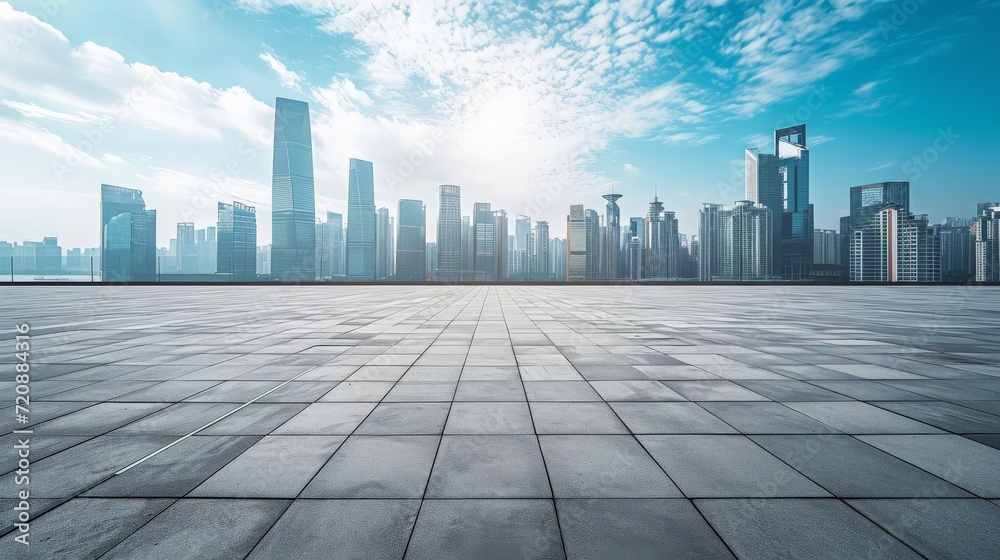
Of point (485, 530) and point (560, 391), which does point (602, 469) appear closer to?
point (485, 530)

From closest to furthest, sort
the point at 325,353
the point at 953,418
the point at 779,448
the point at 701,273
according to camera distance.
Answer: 1. the point at 779,448
2. the point at 953,418
3. the point at 325,353
4. the point at 701,273

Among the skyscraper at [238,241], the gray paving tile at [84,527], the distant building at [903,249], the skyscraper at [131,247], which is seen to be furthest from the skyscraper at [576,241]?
the gray paving tile at [84,527]

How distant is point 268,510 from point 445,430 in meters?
1.77

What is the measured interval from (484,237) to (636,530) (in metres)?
103

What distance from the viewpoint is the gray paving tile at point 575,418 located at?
4281 mm

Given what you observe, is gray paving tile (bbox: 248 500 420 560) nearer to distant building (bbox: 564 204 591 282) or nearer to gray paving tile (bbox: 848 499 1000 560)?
gray paving tile (bbox: 848 499 1000 560)

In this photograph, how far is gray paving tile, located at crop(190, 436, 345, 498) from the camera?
123 inches

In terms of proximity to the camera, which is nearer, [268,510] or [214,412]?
[268,510]

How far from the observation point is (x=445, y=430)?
14.1ft

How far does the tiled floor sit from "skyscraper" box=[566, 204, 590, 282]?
93351 millimetres

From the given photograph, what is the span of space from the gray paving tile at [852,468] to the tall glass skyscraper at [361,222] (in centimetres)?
8869

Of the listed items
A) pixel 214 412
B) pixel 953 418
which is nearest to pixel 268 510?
pixel 214 412

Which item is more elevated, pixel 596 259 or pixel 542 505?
pixel 596 259

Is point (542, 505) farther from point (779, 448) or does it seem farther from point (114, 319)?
point (114, 319)
